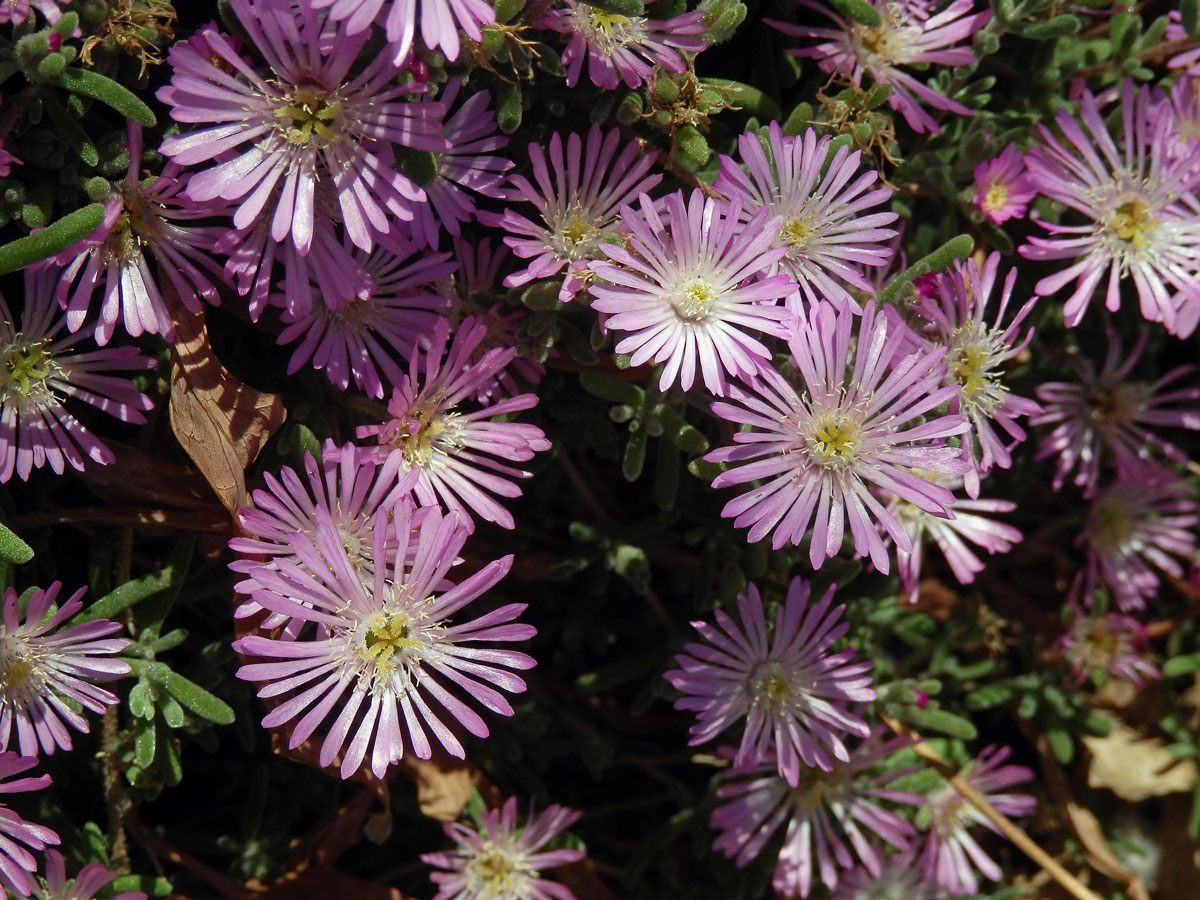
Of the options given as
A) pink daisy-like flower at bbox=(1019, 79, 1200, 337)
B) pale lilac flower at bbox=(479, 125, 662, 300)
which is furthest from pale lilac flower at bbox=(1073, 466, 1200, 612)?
pale lilac flower at bbox=(479, 125, 662, 300)

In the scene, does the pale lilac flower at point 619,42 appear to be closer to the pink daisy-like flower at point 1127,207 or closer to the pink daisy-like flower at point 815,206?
the pink daisy-like flower at point 815,206

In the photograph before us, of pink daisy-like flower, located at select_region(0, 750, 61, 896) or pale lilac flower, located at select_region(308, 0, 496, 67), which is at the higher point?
pale lilac flower, located at select_region(308, 0, 496, 67)

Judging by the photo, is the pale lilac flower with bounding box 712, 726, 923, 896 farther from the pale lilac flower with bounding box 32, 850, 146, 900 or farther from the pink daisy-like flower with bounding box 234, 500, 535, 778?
the pale lilac flower with bounding box 32, 850, 146, 900

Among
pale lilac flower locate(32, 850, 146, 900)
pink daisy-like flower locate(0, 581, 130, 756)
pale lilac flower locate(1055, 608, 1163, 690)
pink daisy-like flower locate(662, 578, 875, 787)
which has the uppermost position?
pale lilac flower locate(1055, 608, 1163, 690)

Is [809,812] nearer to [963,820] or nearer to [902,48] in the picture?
[963,820]

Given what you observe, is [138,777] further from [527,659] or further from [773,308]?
[773,308]

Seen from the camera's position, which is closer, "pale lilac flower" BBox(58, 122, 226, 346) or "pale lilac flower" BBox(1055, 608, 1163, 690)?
"pale lilac flower" BBox(58, 122, 226, 346)

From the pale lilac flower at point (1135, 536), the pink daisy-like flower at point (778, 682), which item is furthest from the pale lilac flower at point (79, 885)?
the pale lilac flower at point (1135, 536)
